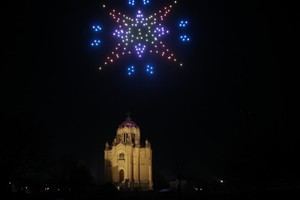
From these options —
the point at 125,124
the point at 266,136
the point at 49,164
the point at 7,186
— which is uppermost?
the point at 125,124

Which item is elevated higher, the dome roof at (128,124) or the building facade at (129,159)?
the dome roof at (128,124)

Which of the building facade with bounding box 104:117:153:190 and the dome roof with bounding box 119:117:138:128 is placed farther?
the dome roof with bounding box 119:117:138:128

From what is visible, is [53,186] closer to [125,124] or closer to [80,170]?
[80,170]

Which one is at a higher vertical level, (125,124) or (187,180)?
(125,124)

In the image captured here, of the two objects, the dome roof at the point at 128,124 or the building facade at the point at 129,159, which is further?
the dome roof at the point at 128,124

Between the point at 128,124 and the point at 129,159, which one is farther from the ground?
the point at 128,124

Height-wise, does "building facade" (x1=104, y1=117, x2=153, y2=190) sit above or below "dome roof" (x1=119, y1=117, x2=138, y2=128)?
below

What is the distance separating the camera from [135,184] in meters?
75.8

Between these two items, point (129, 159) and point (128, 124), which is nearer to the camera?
point (129, 159)

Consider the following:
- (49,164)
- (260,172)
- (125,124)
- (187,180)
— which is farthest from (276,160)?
(125,124)

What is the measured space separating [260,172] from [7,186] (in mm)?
26763

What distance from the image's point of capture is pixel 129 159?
77.2 metres

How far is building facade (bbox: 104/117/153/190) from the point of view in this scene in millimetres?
76438

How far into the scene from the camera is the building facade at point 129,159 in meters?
76.4
